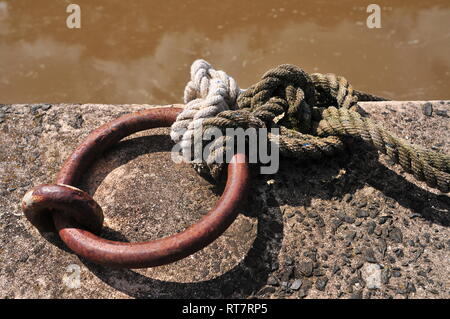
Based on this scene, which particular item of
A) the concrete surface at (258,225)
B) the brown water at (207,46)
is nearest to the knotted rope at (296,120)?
the concrete surface at (258,225)

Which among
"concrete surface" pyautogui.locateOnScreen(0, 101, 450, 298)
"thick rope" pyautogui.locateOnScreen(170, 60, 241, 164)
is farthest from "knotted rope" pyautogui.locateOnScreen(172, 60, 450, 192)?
"concrete surface" pyautogui.locateOnScreen(0, 101, 450, 298)

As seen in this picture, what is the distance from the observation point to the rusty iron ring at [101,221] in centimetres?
145

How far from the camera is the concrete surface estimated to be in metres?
1.61

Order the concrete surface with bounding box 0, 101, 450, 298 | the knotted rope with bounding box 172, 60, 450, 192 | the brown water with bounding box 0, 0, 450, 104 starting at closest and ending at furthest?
the concrete surface with bounding box 0, 101, 450, 298, the knotted rope with bounding box 172, 60, 450, 192, the brown water with bounding box 0, 0, 450, 104

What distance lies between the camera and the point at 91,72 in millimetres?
3592

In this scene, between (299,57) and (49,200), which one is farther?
(299,57)

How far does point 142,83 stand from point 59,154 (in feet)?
5.49

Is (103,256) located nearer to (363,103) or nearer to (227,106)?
(227,106)

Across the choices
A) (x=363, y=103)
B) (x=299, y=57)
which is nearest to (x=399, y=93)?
(x=299, y=57)

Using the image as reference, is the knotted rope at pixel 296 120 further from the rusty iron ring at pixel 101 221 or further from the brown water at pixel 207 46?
the brown water at pixel 207 46

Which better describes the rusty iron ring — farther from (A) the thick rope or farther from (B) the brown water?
(B) the brown water

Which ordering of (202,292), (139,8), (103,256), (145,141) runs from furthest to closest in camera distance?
(139,8) → (145,141) → (202,292) → (103,256)

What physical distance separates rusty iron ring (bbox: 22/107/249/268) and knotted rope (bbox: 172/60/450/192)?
167mm

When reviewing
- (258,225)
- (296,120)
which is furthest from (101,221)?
(296,120)
